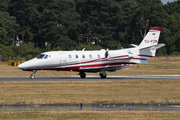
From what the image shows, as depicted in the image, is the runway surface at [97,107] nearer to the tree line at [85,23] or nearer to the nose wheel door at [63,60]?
the nose wheel door at [63,60]

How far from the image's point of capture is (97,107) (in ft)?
60.5

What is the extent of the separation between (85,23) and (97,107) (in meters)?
97.3

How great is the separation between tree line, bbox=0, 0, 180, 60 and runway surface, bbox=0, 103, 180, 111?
8445 cm

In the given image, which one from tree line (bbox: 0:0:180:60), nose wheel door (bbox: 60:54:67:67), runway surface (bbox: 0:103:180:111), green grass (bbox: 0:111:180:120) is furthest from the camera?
tree line (bbox: 0:0:180:60)

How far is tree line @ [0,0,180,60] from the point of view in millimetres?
105688

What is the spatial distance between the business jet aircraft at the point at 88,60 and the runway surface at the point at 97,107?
19.5 meters

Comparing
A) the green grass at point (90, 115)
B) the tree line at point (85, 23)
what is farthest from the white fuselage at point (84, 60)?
the tree line at point (85, 23)

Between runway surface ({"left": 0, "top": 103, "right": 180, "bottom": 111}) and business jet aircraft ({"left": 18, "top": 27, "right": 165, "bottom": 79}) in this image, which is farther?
business jet aircraft ({"left": 18, "top": 27, "right": 165, "bottom": 79})

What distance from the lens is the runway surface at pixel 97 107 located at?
58.0ft

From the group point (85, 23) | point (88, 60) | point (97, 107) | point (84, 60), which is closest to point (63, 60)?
point (84, 60)

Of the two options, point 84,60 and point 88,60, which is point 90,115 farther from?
point 88,60

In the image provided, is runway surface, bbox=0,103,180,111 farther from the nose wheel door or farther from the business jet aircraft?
the nose wheel door

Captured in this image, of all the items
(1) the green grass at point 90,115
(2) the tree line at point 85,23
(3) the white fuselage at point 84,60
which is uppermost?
(2) the tree line at point 85,23

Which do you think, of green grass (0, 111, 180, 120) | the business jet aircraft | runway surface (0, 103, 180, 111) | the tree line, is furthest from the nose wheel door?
the tree line
